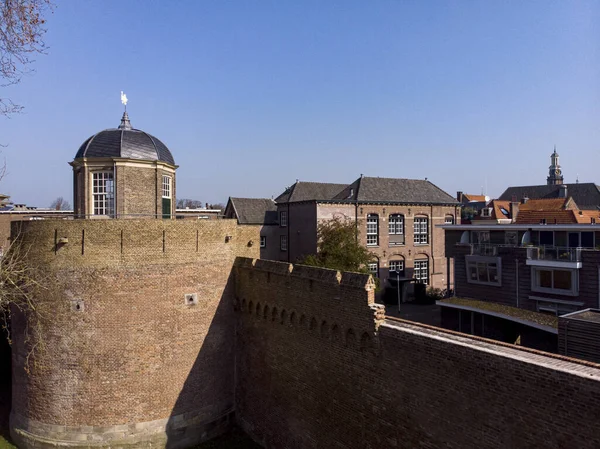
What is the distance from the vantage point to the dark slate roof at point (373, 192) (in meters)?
40.8

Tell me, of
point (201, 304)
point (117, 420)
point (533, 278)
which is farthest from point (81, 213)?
point (533, 278)

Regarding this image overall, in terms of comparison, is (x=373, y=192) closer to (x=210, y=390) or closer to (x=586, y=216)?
(x=586, y=216)

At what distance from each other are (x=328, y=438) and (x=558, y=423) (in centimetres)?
760

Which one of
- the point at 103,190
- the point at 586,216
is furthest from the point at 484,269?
the point at 103,190

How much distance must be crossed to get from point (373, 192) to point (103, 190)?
27119mm

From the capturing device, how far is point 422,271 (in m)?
42.9

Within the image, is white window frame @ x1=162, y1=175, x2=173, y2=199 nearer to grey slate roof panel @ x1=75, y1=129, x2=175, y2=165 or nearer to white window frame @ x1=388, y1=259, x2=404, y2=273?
grey slate roof panel @ x1=75, y1=129, x2=175, y2=165

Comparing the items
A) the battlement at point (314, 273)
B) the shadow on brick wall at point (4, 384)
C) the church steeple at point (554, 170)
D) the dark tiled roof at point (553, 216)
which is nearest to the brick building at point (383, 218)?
the dark tiled roof at point (553, 216)

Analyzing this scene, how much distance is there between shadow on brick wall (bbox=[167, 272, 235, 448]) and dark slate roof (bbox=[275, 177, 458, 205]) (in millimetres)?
21855

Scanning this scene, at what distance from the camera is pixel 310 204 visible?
38.5 m

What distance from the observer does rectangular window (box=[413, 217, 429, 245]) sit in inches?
1687

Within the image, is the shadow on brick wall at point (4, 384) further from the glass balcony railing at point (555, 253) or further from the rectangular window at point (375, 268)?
the rectangular window at point (375, 268)

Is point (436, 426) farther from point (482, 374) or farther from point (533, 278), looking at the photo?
point (533, 278)

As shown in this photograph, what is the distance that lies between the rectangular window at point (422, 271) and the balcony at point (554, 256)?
812 inches
